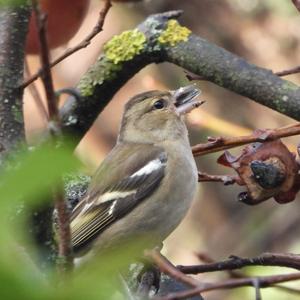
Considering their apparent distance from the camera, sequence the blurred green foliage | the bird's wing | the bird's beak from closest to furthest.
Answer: the blurred green foliage
the bird's wing
the bird's beak

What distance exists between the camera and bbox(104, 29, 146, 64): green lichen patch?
68.2 inches

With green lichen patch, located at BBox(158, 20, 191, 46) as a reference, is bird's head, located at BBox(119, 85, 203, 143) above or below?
below

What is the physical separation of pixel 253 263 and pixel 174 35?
25.2 inches

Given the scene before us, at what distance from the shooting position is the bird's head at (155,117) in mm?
2100

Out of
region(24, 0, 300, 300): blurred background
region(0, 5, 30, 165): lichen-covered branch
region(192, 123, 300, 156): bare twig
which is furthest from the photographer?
region(24, 0, 300, 300): blurred background

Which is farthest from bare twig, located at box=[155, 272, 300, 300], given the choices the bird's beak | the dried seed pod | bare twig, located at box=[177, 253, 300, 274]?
the bird's beak

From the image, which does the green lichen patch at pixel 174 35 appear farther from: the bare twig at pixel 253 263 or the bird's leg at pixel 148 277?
the bare twig at pixel 253 263

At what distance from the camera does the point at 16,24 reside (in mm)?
1376

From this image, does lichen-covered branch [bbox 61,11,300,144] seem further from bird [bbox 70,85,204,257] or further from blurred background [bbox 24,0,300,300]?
blurred background [bbox 24,0,300,300]

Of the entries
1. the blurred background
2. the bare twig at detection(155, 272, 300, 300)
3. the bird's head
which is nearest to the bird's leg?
the bare twig at detection(155, 272, 300, 300)

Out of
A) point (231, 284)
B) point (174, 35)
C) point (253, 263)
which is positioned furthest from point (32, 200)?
point (174, 35)

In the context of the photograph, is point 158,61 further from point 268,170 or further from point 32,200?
point 32,200

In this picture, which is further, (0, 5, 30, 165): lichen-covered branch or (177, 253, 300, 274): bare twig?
(0, 5, 30, 165): lichen-covered branch

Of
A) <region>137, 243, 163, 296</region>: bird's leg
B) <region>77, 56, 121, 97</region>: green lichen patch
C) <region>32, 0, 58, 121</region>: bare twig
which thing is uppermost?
<region>32, 0, 58, 121</region>: bare twig
